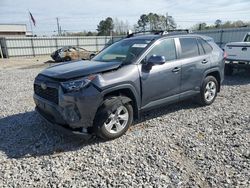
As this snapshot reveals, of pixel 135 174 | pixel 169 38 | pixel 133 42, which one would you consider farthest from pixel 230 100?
pixel 135 174

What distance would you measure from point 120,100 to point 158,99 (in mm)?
979

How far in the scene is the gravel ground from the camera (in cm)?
307

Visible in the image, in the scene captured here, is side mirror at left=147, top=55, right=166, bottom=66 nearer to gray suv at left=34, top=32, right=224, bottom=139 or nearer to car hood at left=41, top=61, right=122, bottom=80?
gray suv at left=34, top=32, right=224, bottom=139

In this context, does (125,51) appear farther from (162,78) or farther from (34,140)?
(34,140)

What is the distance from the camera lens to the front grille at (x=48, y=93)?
3.94 meters

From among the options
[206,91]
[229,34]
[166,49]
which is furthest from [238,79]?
[229,34]

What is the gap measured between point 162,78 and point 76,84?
1.75 metres

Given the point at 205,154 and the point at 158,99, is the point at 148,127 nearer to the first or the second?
the point at 158,99

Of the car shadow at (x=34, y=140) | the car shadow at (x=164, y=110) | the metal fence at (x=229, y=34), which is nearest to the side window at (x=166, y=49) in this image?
the car shadow at (x=164, y=110)

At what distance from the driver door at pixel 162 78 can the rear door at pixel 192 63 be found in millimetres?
199

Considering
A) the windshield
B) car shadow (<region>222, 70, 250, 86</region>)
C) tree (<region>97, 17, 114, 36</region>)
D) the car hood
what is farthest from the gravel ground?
tree (<region>97, 17, 114, 36</region>)

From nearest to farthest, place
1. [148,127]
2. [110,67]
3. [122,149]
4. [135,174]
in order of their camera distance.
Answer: [135,174], [122,149], [110,67], [148,127]

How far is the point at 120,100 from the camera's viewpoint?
13.5 ft

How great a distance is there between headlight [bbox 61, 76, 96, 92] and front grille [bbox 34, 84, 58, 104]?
242 millimetres
